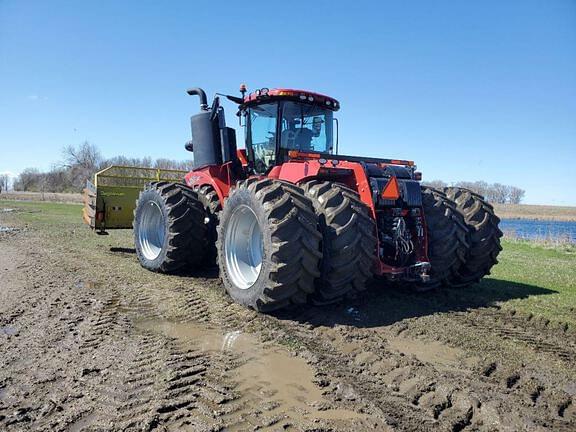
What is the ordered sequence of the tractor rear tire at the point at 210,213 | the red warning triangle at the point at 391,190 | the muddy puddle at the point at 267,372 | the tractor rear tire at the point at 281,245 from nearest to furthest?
the muddy puddle at the point at 267,372 < the tractor rear tire at the point at 281,245 < the red warning triangle at the point at 391,190 < the tractor rear tire at the point at 210,213

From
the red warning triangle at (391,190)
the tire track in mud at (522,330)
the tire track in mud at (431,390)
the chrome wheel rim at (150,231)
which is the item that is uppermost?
the red warning triangle at (391,190)

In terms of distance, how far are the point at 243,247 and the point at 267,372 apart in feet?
8.50

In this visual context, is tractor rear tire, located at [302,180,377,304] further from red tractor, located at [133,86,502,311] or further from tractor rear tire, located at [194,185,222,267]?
tractor rear tire, located at [194,185,222,267]

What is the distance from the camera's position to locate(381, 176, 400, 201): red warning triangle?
5230 millimetres

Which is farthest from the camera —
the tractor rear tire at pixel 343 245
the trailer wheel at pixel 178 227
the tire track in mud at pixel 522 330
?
the trailer wheel at pixel 178 227

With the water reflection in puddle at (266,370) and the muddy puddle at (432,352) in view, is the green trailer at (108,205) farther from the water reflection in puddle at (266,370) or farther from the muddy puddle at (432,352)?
the muddy puddle at (432,352)

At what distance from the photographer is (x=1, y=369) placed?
3.27 metres

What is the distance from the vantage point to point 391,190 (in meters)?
5.25

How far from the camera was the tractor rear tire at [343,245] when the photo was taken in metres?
4.61

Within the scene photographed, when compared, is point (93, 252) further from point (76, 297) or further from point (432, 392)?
point (432, 392)

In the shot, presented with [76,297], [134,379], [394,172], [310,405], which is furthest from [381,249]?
[76,297]

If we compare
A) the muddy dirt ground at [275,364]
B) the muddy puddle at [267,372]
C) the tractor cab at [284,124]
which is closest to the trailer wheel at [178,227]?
the muddy dirt ground at [275,364]

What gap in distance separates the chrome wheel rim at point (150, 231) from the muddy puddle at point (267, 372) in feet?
11.8

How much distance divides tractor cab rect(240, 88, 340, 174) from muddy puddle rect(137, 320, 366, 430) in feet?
10.1
